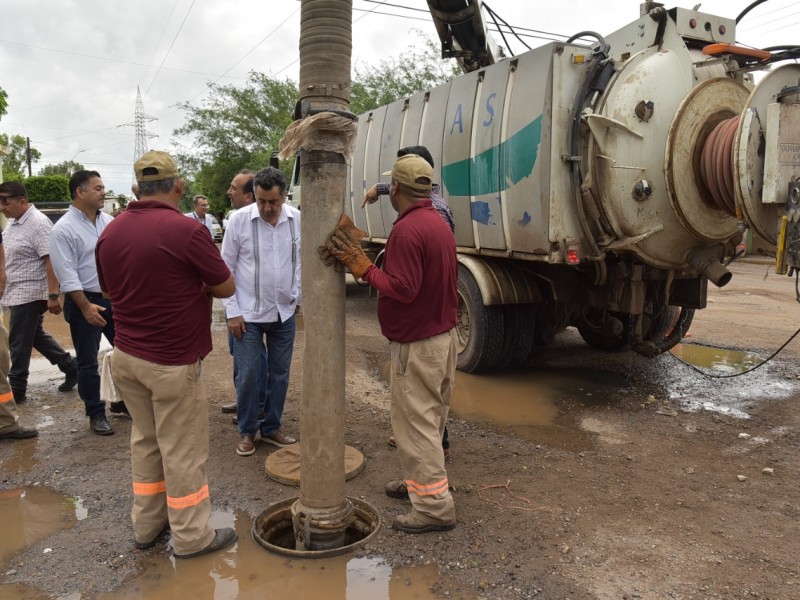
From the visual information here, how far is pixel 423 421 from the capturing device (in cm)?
320

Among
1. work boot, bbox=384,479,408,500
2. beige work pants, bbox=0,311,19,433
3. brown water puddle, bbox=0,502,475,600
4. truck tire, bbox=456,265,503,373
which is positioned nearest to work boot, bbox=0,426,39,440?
beige work pants, bbox=0,311,19,433

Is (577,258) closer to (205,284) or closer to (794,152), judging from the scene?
(794,152)

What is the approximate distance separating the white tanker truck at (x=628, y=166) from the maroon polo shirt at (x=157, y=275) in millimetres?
2948

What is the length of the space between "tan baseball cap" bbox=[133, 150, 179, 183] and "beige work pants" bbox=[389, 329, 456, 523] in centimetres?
141

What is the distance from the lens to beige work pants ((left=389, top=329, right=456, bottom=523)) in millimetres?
3184

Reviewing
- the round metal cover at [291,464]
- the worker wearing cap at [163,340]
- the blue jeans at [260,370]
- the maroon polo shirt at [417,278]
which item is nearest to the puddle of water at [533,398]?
the round metal cover at [291,464]

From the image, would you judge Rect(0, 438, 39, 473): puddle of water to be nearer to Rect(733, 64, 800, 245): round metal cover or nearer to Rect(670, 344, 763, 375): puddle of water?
Rect(733, 64, 800, 245): round metal cover

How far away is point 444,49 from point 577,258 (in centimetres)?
366

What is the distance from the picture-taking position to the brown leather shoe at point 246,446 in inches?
168

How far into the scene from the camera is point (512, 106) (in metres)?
5.20

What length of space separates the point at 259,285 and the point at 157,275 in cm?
133

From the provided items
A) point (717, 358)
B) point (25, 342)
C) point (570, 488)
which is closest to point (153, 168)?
point (570, 488)

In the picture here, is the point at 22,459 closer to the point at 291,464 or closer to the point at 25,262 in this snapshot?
the point at 25,262

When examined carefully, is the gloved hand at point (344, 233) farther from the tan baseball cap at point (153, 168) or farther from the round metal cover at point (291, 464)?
the round metal cover at point (291, 464)
